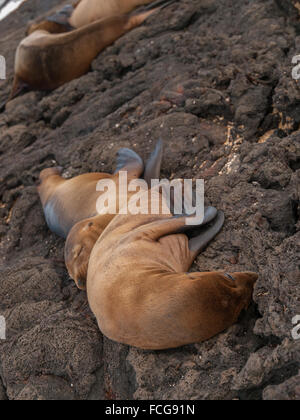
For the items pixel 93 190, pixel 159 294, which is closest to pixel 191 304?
pixel 159 294

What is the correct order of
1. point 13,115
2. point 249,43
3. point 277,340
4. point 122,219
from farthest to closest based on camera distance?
1. point 13,115
2. point 249,43
3. point 122,219
4. point 277,340

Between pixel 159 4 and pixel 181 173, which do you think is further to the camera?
pixel 159 4

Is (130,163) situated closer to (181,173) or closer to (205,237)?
(181,173)

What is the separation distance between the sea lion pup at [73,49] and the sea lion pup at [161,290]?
3.57 m

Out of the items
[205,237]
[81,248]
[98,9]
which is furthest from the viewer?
[98,9]

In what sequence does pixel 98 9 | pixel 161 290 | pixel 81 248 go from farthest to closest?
pixel 98 9 → pixel 81 248 → pixel 161 290

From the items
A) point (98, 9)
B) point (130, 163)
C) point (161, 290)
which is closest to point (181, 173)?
point (130, 163)

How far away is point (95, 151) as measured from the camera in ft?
15.8

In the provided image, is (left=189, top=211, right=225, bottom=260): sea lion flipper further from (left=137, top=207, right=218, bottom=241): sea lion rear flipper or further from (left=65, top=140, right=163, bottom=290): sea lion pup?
(left=65, top=140, right=163, bottom=290): sea lion pup

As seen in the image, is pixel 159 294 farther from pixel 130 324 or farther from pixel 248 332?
pixel 248 332

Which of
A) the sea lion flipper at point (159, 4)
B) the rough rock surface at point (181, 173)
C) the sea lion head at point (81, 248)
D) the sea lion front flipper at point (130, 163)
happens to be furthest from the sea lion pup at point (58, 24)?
the sea lion head at point (81, 248)

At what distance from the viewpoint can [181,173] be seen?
160 inches

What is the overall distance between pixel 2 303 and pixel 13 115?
3.18m

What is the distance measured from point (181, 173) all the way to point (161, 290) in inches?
65.7
